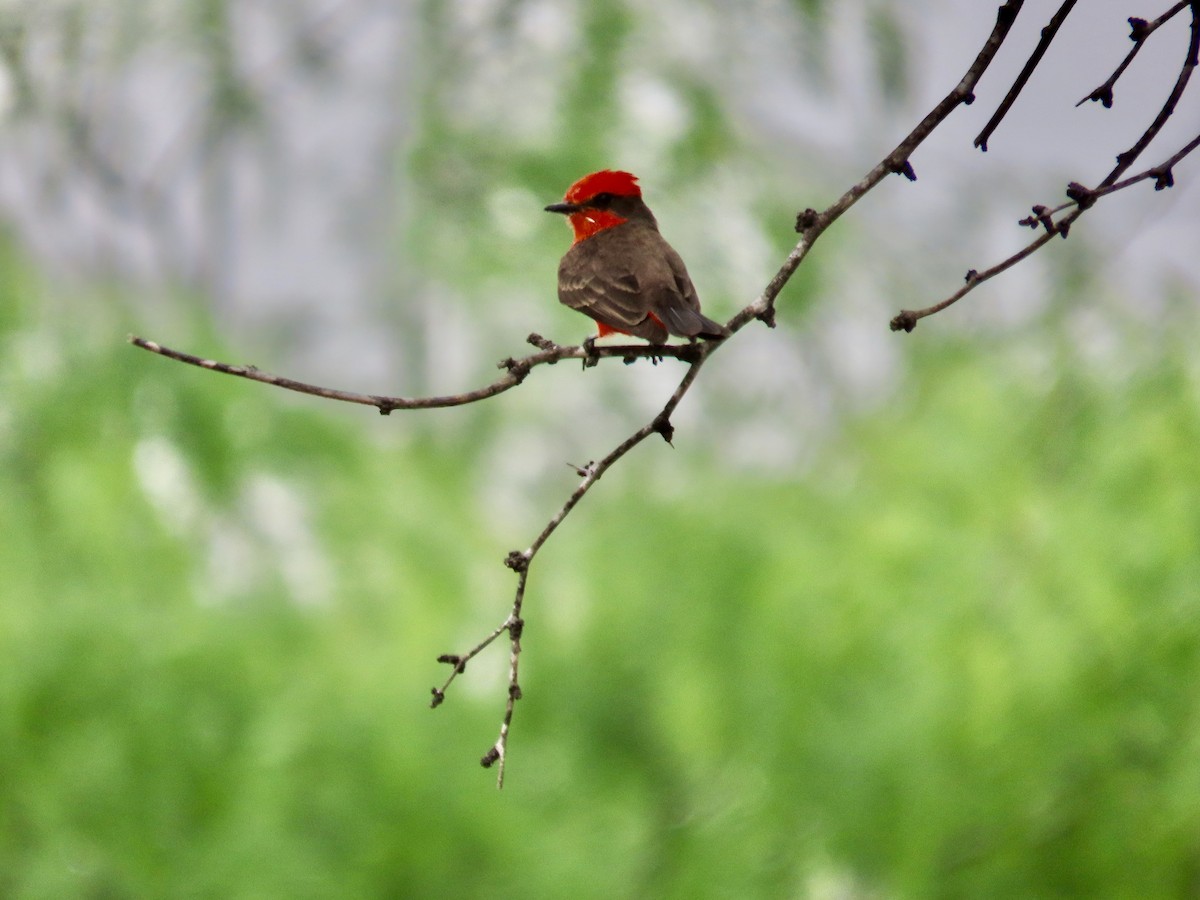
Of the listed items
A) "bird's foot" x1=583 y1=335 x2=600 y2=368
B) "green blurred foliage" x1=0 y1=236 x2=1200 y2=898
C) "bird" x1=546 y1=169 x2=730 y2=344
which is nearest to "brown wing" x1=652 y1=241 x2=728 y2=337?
"bird" x1=546 y1=169 x2=730 y2=344

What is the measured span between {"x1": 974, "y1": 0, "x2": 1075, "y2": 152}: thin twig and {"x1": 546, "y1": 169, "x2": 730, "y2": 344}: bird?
1.94 feet

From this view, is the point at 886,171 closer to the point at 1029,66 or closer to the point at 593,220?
the point at 1029,66

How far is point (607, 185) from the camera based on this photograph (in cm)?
368

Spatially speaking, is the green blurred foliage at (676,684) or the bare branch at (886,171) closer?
the bare branch at (886,171)

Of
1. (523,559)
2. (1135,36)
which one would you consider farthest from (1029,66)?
(523,559)

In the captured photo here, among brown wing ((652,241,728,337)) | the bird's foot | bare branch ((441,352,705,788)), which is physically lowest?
bare branch ((441,352,705,788))

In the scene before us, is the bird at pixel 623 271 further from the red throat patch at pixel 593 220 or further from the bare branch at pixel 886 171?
the bare branch at pixel 886 171

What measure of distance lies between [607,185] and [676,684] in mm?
5095

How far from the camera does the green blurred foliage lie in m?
7.23

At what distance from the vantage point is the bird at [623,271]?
277cm

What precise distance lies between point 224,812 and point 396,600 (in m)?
2.02

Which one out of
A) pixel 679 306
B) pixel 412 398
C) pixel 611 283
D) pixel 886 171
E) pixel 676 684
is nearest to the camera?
pixel 412 398

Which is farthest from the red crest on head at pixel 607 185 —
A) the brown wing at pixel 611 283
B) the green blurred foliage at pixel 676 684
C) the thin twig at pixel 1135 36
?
the green blurred foliage at pixel 676 684

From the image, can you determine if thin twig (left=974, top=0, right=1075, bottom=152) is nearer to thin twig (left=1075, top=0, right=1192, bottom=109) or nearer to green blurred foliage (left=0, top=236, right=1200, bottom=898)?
thin twig (left=1075, top=0, right=1192, bottom=109)
